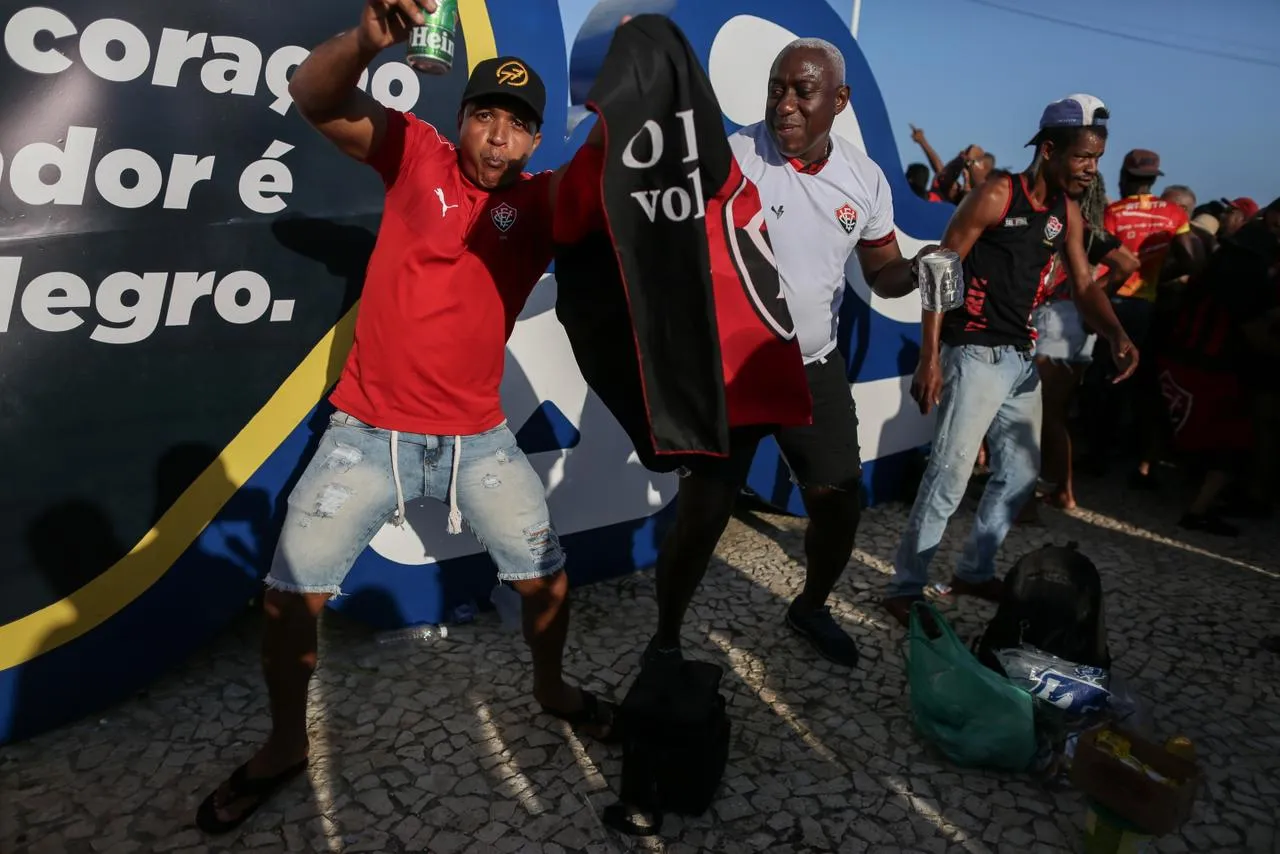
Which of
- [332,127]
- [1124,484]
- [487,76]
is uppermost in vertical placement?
[487,76]

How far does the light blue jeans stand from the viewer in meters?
3.35

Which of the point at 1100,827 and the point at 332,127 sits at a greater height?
the point at 332,127

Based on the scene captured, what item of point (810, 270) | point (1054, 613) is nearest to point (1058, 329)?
point (1054, 613)

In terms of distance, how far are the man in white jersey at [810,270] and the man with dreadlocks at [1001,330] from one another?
1.22ft

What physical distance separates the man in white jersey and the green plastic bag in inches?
22.9

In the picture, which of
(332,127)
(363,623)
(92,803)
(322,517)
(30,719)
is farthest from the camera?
(363,623)

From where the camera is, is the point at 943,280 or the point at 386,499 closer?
the point at 386,499

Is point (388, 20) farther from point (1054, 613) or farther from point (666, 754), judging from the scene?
point (1054, 613)

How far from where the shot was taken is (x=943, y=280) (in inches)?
104

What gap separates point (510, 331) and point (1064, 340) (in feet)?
11.6

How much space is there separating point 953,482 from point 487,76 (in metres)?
2.31

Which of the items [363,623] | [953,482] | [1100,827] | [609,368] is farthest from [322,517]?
[953,482]

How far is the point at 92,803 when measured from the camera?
237 centimetres

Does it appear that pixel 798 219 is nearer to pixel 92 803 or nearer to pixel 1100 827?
pixel 1100 827
